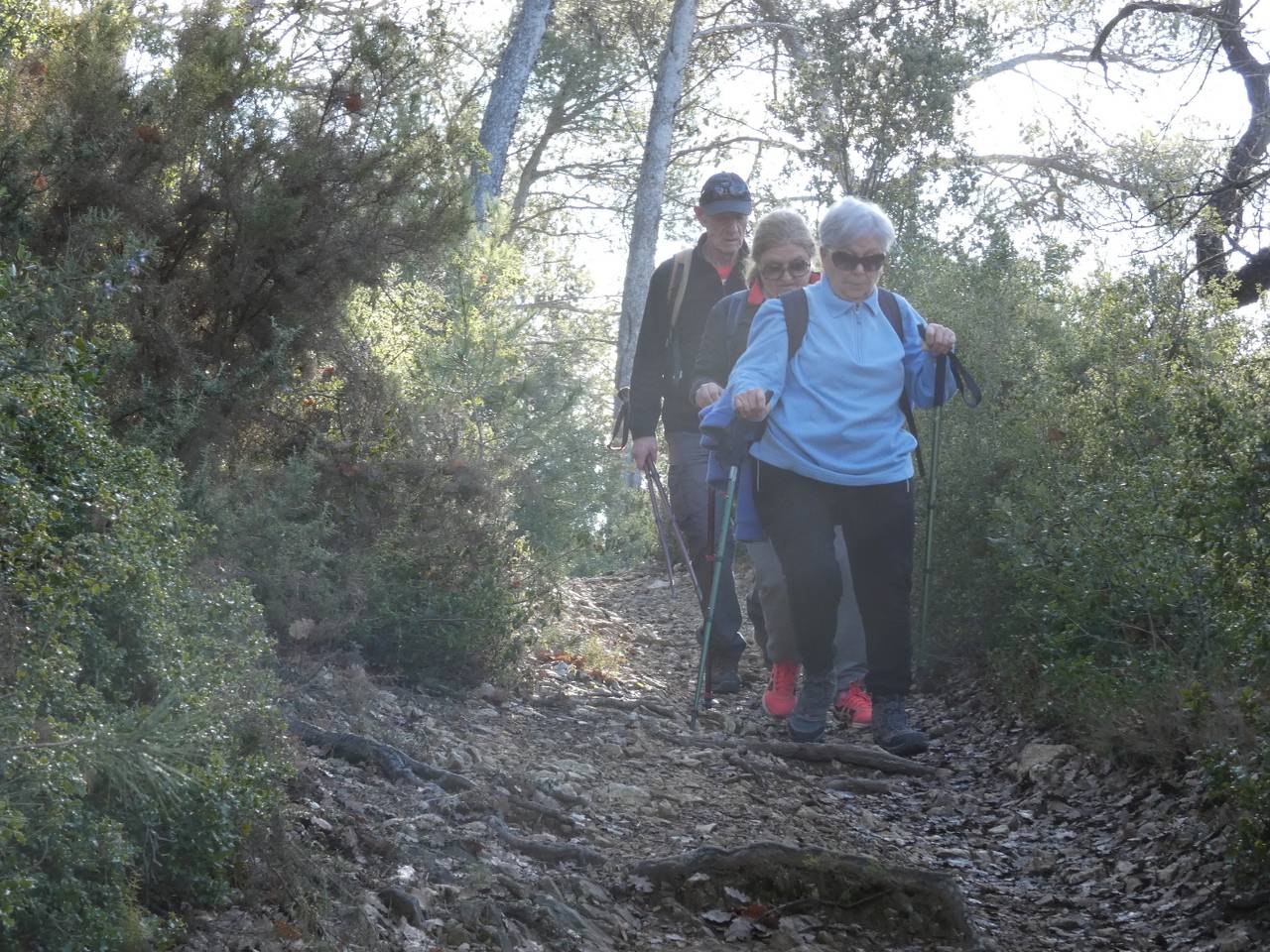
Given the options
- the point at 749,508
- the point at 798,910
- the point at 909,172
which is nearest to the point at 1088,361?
the point at 749,508

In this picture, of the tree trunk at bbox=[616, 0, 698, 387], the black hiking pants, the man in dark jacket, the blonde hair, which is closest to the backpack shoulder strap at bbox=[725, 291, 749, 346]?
the blonde hair

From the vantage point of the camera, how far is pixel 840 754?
19.6ft

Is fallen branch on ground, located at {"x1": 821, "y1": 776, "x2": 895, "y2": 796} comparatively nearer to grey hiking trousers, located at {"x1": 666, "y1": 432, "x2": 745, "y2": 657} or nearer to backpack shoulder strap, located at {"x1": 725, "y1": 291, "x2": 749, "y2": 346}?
grey hiking trousers, located at {"x1": 666, "y1": 432, "x2": 745, "y2": 657}

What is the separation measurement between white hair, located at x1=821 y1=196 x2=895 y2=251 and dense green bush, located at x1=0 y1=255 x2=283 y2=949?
3.03 meters

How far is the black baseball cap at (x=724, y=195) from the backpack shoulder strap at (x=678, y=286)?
354 mm

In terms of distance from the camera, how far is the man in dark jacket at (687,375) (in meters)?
7.28

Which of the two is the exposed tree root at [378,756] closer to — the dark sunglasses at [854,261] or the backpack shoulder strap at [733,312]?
the dark sunglasses at [854,261]

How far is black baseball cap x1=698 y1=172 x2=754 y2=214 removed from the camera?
6.97m

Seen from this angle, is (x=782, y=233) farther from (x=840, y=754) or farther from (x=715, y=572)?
(x=840, y=754)

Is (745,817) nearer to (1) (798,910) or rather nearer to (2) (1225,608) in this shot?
(1) (798,910)

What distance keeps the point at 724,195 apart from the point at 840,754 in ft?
9.00

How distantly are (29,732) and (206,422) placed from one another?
3.38 meters

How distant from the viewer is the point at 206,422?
19.4ft

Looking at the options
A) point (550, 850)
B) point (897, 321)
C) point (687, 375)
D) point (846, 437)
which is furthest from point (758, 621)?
point (550, 850)
